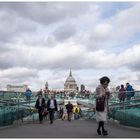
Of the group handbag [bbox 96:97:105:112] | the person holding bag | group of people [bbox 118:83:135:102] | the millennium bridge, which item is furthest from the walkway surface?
group of people [bbox 118:83:135:102]

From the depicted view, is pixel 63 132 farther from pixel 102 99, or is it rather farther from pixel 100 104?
pixel 102 99

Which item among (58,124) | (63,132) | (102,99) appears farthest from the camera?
(58,124)

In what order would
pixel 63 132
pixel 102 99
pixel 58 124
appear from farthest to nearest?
pixel 58 124 < pixel 63 132 < pixel 102 99

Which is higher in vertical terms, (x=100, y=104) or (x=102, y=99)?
(x=102, y=99)

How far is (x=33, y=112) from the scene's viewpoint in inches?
1046

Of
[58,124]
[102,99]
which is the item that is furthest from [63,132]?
[58,124]

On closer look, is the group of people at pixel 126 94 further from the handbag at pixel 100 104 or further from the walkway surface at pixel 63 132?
the handbag at pixel 100 104

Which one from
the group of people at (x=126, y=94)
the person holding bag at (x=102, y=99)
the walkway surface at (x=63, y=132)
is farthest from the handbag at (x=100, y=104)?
the group of people at (x=126, y=94)

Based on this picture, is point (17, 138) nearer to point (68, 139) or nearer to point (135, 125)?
point (68, 139)

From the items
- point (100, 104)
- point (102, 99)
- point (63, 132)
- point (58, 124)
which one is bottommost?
point (63, 132)

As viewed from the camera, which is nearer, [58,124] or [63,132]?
[63,132]

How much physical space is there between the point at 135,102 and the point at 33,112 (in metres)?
8.60

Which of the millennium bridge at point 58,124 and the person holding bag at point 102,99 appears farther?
the millennium bridge at point 58,124

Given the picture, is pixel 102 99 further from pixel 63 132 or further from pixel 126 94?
pixel 126 94
